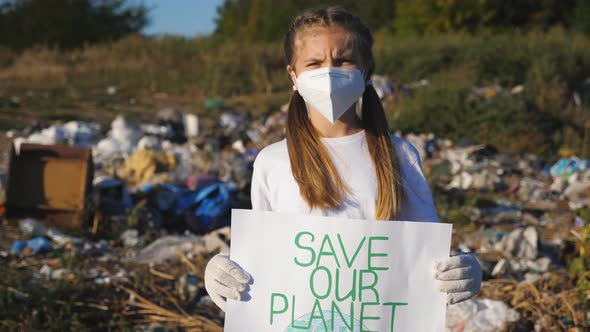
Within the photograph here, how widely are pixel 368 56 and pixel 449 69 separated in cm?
1169

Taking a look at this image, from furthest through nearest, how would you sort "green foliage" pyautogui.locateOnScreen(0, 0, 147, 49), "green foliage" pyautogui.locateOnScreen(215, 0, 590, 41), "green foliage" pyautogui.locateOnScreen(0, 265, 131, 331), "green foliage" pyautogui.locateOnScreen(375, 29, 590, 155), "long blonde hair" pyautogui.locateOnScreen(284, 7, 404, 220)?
1. "green foliage" pyautogui.locateOnScreen(0, 0, 147, 49)
2. "green foliage" pyautogui.locateOnScreen(215, 0, 590, 41)
3. "green foliage" pyautogui.locateOnScreen(375, 29, 590, 155)
4. "green foliage" pyautogui.locateOnScreen(0, 265, 131, 331)
5. "long blonde hair" pyautogui.locateOnScreen(284, 7, 404, 220)

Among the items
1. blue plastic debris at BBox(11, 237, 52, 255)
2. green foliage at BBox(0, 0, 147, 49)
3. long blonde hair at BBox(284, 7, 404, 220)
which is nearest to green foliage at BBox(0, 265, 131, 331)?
blue plastic debris at BBox(11, 237, 52, 255)

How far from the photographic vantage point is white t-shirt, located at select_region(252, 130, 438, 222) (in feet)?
6.84

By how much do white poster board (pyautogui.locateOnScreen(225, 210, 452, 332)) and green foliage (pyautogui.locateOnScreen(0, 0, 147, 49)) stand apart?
26.5 meters

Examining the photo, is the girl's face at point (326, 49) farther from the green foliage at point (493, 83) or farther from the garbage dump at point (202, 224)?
the green foliage at point (493, 83)

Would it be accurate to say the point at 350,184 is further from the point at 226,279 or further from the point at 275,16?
the point at 275,16

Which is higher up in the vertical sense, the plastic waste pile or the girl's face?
the girl's face

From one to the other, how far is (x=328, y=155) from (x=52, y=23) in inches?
1111

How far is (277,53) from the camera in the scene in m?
15.4

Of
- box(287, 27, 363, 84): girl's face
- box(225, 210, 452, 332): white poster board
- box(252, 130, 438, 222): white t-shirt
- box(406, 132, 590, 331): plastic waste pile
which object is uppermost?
box(287, 27, 363, 84): girl's face

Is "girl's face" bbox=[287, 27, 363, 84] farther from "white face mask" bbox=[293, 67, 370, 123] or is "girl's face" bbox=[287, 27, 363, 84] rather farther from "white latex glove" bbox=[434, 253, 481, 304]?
"white latex glove" bbox=[434, 253, 481, 304]

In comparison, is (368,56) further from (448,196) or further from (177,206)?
(448,196)

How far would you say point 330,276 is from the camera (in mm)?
2037

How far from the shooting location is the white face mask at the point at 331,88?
211cm
